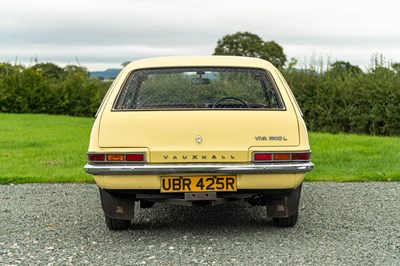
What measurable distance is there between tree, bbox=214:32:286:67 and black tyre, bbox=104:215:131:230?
216 feet

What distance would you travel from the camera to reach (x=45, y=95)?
86.3 feet

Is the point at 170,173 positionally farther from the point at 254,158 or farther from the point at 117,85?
the point at 117,85

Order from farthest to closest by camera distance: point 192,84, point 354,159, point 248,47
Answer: point 248,47 < point 354,159 < point 192,84

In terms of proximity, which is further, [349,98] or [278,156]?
[349,98]

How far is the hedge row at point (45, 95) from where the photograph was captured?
2612 cm

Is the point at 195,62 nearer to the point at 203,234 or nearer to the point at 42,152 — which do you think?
the point at 203,234

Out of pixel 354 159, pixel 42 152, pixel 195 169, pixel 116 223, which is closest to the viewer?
pixel 195 169

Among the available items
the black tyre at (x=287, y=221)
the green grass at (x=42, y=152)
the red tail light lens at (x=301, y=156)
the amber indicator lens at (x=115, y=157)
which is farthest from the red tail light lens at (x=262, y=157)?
the green grass at (x=42, y=152)

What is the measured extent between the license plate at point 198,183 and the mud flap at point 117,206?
489 millimetres

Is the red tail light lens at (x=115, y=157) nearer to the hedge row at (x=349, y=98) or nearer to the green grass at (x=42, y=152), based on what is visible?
the green grass at (x=42, y=152)

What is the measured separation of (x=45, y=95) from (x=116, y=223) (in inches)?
848

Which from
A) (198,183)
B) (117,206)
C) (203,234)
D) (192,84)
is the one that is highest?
(192,84)

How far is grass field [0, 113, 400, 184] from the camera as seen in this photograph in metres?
9.18

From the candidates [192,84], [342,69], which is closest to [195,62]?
[192,84]
